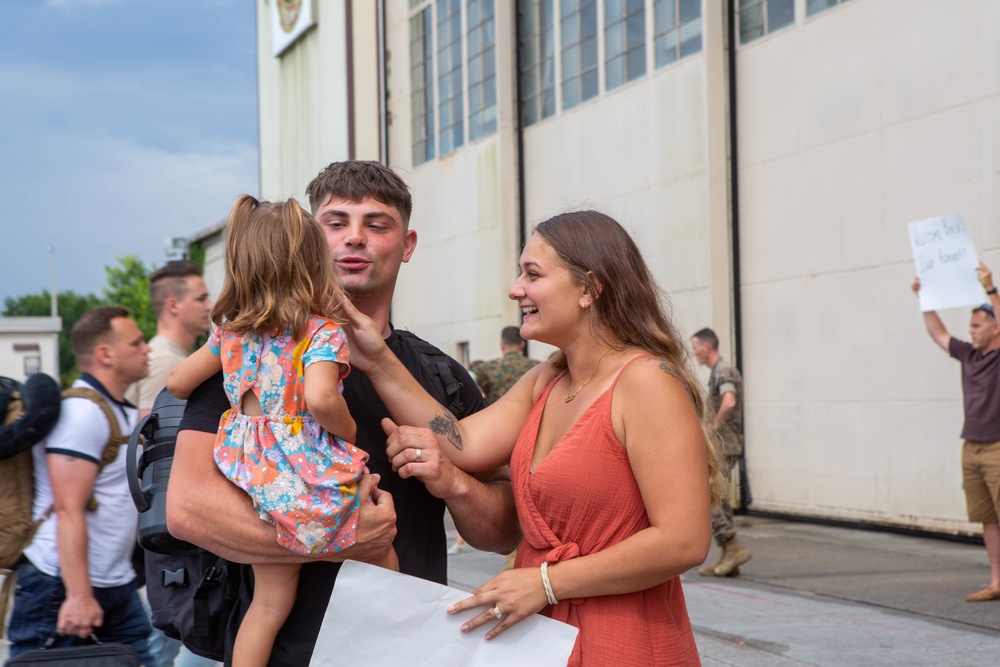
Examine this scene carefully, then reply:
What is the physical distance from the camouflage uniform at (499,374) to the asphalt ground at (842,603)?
59.3 inches

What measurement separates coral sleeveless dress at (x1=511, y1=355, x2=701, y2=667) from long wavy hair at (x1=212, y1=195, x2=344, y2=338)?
616 millimetres

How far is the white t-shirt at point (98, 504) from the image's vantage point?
14.4 feet

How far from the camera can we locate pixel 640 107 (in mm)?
14836

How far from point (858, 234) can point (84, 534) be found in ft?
29.9

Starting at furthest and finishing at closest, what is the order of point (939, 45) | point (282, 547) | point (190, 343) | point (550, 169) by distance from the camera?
point (550, 169) < point (939, 45) < point (190, 343) < point (282, 547)

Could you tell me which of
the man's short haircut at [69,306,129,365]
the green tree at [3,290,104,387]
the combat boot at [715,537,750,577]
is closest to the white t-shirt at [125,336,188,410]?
the man's short haircut at [69,306,129,365]

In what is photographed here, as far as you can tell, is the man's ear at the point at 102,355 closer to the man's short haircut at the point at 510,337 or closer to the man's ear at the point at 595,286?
the man's ear at the point at 595,286

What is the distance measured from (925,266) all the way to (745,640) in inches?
133

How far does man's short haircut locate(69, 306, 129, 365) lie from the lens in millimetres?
4816

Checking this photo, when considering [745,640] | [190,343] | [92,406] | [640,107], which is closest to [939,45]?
[640,107]

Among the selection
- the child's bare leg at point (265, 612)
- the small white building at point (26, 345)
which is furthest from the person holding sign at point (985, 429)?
the small white building at point (26, 345)

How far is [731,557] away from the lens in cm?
929

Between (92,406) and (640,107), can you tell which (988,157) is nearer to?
(640,107)

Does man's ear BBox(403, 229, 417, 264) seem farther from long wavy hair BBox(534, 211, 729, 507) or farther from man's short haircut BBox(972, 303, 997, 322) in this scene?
man's short haircut BBox(972, 303, 997, 322)
